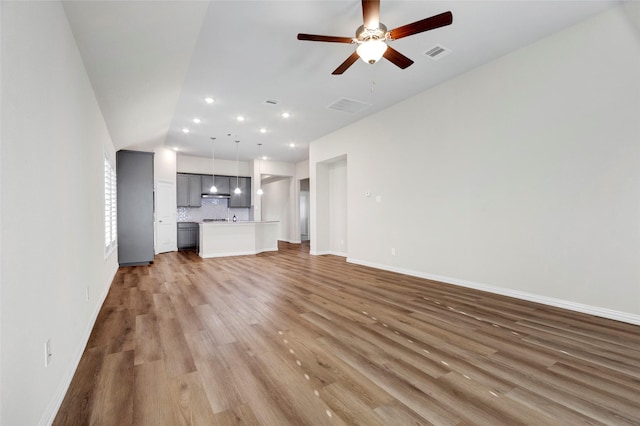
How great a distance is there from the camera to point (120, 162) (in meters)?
5.74

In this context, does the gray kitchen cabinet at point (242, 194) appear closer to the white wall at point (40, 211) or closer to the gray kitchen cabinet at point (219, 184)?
the gray kitchen cabinet at point (219, 184)

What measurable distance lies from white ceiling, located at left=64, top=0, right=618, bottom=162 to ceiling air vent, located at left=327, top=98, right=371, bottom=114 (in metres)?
0.13

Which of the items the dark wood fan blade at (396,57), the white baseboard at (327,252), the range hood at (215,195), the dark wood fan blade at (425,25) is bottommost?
the white baseboard at (327,252)

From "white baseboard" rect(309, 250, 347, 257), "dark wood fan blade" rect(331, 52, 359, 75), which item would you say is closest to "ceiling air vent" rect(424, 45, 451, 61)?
"dark wood fan blade" rect(331, 52, 359, 75)

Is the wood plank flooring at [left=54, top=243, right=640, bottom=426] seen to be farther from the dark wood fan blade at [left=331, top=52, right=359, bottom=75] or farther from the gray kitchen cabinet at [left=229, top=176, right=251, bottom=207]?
the gray kitchen cabinet at [left=229, top=176, right=251, bottom=207]

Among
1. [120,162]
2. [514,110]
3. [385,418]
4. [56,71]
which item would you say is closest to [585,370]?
[385,418]

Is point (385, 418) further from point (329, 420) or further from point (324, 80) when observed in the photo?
point (324, 80)

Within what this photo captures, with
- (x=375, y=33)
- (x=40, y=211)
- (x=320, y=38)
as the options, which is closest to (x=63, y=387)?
(x=40, y=211)

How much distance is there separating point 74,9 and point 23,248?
186 cm

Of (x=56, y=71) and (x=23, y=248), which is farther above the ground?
(x=56, y=71)

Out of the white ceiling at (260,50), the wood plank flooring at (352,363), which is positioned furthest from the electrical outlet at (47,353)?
the white ceiling at (260,50)

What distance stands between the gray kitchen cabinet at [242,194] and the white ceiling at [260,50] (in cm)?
463

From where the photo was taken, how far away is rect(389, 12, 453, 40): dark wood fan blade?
2338 millimetres

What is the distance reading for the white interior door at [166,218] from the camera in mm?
8125
